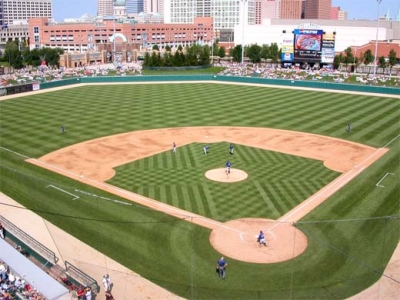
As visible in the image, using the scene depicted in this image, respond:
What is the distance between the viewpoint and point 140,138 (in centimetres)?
4450

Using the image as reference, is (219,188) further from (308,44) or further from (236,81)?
(308,44)

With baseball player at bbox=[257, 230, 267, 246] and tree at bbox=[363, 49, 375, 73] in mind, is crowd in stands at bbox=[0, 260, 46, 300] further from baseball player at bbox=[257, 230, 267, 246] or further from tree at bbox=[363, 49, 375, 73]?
tree at bbox=[363, 49, 375, 73]

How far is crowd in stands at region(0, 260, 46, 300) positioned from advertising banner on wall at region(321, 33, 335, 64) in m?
97.1

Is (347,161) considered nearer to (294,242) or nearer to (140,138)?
(294,242)

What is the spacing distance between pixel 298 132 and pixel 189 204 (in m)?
22.4

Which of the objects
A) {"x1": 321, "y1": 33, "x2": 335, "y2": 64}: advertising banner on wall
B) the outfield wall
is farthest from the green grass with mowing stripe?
{"x1": 321, "y1": 33, "x2": 335, "y2": 64}: advertising banner on wall

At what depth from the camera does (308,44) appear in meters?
105

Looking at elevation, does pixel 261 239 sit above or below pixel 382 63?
below

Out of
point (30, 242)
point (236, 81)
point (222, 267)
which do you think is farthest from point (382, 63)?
point (30, 242)

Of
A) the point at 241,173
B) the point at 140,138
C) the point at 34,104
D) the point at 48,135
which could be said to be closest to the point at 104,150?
the point at 140,138

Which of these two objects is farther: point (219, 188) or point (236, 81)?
point (236, 81)

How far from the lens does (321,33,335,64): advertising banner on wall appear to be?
338 ft

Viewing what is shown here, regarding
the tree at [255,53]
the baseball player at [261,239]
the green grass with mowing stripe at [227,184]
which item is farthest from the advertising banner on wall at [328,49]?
the baseball player at [261,239]

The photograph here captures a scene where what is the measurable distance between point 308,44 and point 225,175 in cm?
8045
